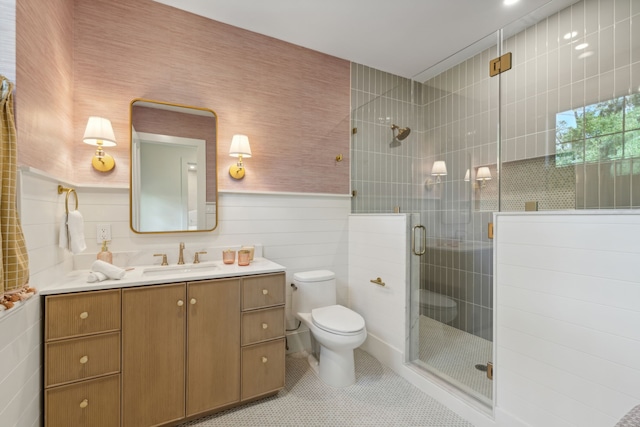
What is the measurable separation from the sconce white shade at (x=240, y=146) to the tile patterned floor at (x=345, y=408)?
1.80m

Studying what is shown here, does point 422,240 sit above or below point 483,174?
below

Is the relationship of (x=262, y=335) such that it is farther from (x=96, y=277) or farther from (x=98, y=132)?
(x=98, y=132)

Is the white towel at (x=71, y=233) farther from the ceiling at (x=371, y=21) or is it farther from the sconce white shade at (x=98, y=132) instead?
the ceiling at (x=371, y=21)

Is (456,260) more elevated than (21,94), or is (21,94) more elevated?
(21,94)

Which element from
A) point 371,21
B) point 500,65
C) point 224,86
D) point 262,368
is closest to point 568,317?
point 500,65

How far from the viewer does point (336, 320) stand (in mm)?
2107

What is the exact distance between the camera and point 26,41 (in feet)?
4.06

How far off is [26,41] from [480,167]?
248 centimetres

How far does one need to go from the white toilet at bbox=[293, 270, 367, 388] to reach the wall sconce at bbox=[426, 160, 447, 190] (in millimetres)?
1124

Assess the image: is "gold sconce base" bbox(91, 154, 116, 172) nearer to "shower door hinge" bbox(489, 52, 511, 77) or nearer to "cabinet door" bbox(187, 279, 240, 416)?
"cabinet door" bbox(187, 279, 240, 416)

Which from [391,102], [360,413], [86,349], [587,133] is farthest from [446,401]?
[391,102]

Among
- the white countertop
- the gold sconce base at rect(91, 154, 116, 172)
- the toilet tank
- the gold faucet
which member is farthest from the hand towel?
the toilet tank

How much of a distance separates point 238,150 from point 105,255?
1.15 m

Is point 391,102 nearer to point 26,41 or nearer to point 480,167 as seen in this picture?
point 480,167
